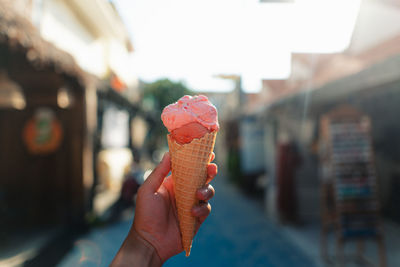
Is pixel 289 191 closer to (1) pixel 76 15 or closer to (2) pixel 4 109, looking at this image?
(2) pixel 4 109

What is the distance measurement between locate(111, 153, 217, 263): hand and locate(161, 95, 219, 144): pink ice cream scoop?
0.86ft

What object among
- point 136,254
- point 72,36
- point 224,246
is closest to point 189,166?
point 136,254

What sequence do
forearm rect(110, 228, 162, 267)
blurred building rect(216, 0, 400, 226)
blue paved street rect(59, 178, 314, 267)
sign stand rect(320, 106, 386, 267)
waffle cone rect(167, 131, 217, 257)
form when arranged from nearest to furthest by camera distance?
forearm rect(110, 228, 162, 267), waffle cone rect(167, 131, 217, 257), sign stand rect(320, 106, 386, 267), blue paved street rect(59, 178, 314, 267), blurred building rect(216, 0, 400, 226)

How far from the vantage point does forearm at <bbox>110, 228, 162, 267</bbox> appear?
56.0 inches

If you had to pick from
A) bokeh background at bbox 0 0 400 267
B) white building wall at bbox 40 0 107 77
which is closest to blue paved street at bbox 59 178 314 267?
bokeh background at bbox 0 0 400 267

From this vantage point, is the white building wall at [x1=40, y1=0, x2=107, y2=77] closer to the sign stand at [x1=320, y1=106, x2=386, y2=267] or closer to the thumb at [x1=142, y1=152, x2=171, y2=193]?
the thumb at [x1=142, y1=152, x2=171, y2=193]

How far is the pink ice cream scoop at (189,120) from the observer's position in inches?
75.9

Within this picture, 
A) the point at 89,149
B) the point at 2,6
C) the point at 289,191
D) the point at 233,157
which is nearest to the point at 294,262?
the point at 289,191

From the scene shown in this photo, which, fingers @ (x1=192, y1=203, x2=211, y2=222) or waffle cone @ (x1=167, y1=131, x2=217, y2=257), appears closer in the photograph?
fingers @ (x1=192, y1=203, x2=211, y2=222)

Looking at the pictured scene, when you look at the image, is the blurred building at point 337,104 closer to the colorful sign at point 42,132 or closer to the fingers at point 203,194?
the fingers at point 203,194

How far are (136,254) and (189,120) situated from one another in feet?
3.00

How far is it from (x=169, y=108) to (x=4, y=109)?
20.7ft

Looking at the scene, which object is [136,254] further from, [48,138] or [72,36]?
[72,36]

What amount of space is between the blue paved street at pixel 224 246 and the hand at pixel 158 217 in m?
2.94
